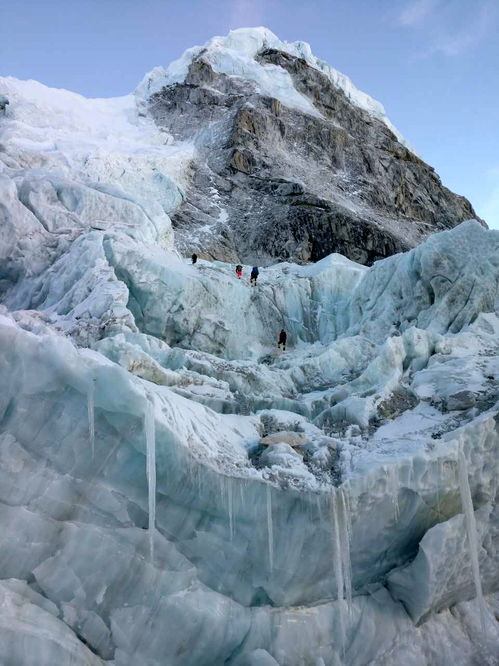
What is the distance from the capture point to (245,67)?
47031 millimetres

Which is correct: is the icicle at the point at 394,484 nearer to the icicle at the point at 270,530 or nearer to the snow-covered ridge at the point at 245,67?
the icicle at the point at 270,530

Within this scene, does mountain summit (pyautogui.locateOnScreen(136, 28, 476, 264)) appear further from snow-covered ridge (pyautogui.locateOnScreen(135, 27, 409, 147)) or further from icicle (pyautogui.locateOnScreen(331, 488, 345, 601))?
icicle (pyautogui.locateOnScreen(331, 488, 345, 601))

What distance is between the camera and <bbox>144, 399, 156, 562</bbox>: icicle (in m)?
7.45

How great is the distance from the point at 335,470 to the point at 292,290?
987cm

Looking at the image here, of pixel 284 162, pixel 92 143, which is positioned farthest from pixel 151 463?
pixel 284 162

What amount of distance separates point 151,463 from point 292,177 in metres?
33.6

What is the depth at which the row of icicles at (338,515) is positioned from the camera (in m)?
7.57

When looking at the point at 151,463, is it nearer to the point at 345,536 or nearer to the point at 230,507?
the point at 230,507

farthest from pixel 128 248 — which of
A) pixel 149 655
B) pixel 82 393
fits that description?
pixel 149 655

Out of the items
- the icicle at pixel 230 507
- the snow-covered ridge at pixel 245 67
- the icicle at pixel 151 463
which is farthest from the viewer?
the snow-covered ridge at pixel 245 67

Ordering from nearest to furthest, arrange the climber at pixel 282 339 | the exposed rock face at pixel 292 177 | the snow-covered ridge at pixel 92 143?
the climber at pixel 282 339
the snow-covered ridge at pixel 92 143
the exposed rock face at pixel 292 177

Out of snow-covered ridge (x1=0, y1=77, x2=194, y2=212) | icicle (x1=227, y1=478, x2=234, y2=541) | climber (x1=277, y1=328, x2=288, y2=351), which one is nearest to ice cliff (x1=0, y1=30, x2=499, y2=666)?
icicle (x1=227, y1=478, x2=234, y2=541)

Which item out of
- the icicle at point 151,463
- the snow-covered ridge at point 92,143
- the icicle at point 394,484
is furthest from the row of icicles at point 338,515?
the snow-covered ridge at point 92,143

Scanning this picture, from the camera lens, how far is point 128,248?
52.4 ft
